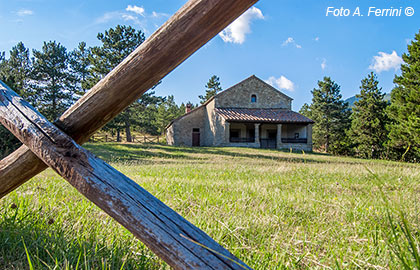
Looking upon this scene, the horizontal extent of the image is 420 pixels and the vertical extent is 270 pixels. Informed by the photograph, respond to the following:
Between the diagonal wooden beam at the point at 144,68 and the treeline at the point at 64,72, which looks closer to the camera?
the diagonal wooden beam at the point at 144,68

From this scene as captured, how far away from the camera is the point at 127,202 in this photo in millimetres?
1035

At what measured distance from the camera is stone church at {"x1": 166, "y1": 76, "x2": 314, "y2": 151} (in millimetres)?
25134

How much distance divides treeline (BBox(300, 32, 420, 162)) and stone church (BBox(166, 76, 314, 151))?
23.8 ft

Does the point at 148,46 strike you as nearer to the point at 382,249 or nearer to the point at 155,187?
the point at 382,249

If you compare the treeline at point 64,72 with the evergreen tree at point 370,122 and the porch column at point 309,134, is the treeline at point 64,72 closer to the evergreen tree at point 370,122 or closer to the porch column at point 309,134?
the porch column at point 309,134

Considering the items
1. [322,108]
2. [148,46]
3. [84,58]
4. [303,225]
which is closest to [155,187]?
[303,225]

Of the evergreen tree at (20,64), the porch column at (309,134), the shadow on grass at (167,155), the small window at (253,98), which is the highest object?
the evergreen tree at (20,64)

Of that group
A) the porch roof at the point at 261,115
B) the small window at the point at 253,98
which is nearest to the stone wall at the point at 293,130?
the porch roof at the point at 261,115

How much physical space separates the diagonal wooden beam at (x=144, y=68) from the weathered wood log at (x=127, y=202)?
17cm

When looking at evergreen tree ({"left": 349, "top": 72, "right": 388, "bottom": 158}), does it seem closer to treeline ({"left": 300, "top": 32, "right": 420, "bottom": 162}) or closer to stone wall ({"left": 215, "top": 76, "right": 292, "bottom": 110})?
treeline ({"left": 300, "top": 32, "right": 420, "bottom": 162})

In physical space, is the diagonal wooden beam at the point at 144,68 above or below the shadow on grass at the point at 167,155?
above

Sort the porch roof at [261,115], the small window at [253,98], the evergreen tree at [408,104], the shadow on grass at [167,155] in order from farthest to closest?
the small window at [253,98] → the porch roof at [261,115] → the evergreen tree at [408,104] → the shadow on grass at [167,155]

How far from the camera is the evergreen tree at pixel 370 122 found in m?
26.7

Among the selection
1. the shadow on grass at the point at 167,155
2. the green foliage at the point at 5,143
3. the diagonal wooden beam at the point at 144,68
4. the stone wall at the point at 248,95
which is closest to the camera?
the diagonal wooden beam at the point at 144,68
